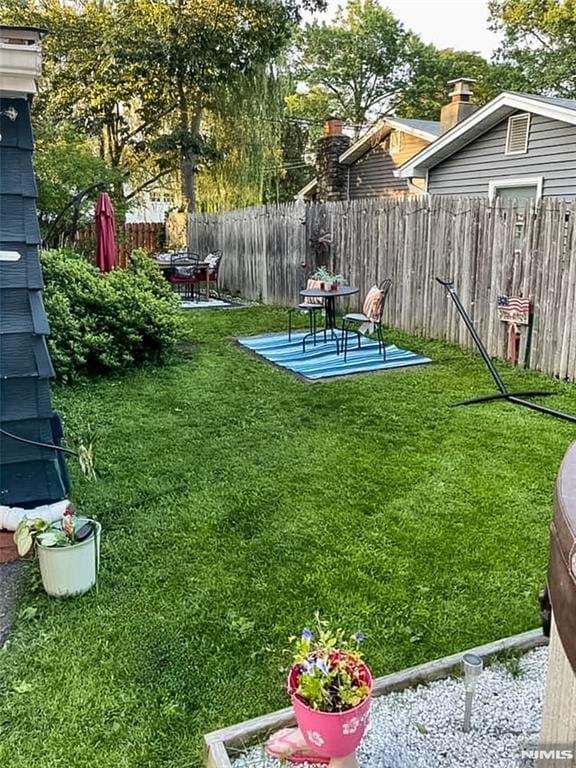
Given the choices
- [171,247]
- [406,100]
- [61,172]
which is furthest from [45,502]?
[406,100]

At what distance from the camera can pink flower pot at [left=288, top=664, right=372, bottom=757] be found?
148cm

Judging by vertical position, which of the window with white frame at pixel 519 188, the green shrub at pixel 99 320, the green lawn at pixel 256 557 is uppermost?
the window with white frame at pixel 519 188

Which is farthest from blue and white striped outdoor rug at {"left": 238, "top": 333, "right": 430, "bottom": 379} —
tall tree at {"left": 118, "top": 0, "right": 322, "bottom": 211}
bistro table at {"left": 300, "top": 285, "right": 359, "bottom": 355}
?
tall tree at {"left": 118, "top": 0, "right": 322, "bottom": 211}

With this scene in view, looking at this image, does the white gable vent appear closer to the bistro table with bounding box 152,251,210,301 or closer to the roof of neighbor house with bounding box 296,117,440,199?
the roof of neighbor house with bounding box 296,117,440,199

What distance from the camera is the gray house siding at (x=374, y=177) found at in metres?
15.0

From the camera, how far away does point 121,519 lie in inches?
124

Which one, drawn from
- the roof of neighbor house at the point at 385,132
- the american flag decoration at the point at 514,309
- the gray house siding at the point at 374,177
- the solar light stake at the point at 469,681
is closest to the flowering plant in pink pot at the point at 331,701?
the solar light stake at the point at 469,681

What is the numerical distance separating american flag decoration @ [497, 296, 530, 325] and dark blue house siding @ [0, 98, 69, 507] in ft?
15.0

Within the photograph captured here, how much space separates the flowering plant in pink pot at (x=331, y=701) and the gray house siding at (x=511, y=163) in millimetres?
8702

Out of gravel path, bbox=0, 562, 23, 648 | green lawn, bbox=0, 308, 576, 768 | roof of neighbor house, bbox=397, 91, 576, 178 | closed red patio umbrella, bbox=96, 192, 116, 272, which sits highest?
roof of neighbor house, bbox=397, 91, 576, 178

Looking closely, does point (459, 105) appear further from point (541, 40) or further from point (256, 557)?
point (541, 40)

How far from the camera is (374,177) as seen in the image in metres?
15.5

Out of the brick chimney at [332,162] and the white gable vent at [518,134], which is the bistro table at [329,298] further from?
the brick chimney at [332,162]

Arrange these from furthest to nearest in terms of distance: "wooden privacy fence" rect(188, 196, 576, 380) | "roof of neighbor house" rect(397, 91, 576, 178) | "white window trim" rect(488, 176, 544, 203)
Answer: "white window trim" rect(488, 176, 544, 203)
"roof of neighbor house" rect(397, 91, 576, 178)
"wooden privacy fence" rect(188, 196, 576, 380)
